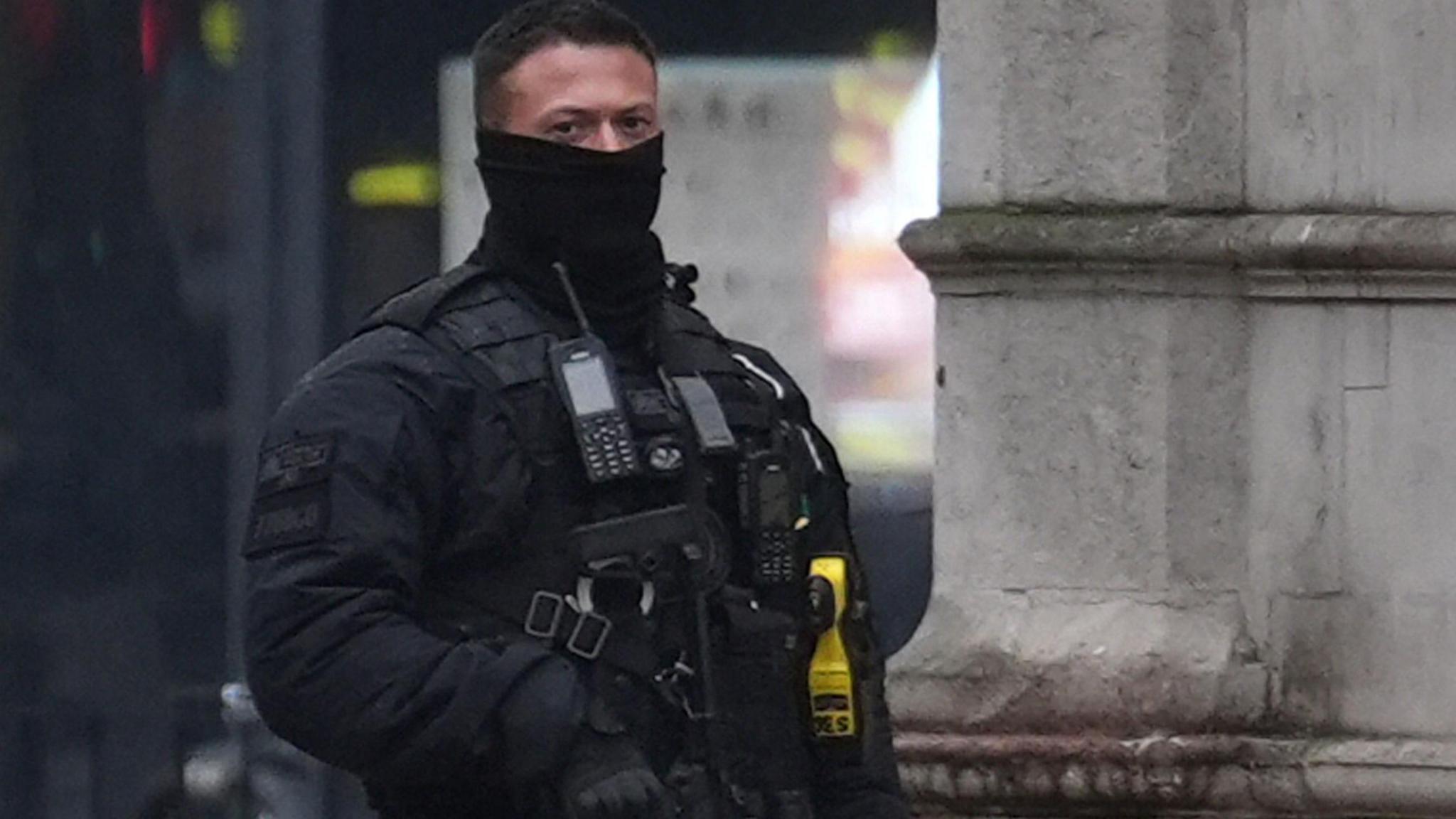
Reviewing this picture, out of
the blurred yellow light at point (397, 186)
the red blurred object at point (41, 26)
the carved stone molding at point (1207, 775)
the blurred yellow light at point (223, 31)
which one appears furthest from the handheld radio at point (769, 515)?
the red blurred object at point (41, 26)

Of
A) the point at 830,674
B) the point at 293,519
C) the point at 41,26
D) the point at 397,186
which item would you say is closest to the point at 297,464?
the point at 293,519

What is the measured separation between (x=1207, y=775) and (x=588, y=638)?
1866 millimetres

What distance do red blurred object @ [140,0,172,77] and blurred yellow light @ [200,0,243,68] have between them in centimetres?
6

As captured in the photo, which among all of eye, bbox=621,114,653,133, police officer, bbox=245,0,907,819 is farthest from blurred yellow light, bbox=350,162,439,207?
eye, bbox=621,114,653,133

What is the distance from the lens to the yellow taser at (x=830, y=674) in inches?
158

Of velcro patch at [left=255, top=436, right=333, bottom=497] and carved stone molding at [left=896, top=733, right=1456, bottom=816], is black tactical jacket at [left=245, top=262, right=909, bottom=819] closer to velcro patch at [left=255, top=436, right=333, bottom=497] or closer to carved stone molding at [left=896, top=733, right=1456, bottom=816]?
velcro patch at [left=255, top=436, right=333, bottom=497]

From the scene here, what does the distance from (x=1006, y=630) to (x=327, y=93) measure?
211 centimetres

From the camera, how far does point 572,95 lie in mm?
3883

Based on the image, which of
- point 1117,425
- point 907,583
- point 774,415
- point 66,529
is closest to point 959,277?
point 1117,425

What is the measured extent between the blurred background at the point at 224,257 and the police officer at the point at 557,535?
106 inches

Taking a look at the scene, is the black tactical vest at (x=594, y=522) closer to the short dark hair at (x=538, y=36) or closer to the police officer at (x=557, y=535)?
the police officer at (x=557, y=535)

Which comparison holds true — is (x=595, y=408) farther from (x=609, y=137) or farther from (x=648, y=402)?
(x=609, y=137)

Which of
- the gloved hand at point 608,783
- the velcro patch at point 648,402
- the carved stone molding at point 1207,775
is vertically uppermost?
the velcro patch at point 648,402

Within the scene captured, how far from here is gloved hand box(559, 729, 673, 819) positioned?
3604 mm
